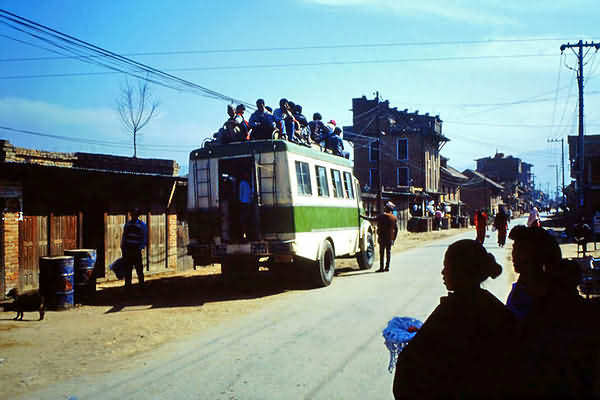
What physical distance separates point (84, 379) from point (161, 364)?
838 mm

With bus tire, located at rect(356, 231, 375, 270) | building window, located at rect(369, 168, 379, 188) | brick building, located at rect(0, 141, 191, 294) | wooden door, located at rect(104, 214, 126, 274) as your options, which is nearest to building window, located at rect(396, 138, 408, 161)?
building window, located at rect(369, 168, 379, 188)

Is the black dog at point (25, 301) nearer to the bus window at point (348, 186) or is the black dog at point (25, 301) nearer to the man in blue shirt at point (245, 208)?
the man in blue shirt at point (245, 208)

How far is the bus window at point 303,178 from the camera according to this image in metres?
11.6

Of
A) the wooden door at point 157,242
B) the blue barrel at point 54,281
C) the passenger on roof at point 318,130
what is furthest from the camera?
the wooden door at point 157,242

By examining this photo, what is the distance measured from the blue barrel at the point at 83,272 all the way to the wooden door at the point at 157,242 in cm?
448

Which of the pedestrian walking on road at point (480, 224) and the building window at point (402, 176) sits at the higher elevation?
the building window at point (402, 176)

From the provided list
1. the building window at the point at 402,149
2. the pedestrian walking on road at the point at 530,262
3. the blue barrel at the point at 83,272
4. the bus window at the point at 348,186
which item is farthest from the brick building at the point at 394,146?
the pedestrian walking on road at the point at 530,262

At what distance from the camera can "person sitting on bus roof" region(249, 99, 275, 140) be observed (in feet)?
40.2

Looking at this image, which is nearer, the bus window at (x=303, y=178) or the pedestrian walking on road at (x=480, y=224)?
the bus window at (x=303, y=178)

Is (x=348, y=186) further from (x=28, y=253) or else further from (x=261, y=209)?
(x=28, y=253)

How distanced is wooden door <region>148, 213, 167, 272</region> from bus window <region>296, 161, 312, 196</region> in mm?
5492

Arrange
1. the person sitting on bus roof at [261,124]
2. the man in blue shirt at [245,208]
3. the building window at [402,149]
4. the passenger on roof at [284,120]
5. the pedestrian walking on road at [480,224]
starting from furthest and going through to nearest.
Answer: the building window at [402,149] → the pedestrian walking on road at [480,224] → the passenger on roof at [284,120] → the person sitting on bus roof at [261,124] → the man in blue shirt at [245,208]

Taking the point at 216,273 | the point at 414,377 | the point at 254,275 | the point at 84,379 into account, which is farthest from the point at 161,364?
the point at 216,273

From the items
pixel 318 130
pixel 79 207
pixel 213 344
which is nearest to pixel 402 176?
pixel 318 130
